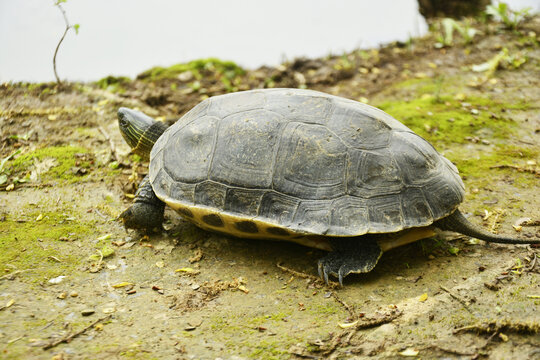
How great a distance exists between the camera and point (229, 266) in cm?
384

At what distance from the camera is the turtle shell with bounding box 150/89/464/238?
3.43 m

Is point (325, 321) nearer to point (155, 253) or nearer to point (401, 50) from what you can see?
point (155, 253)

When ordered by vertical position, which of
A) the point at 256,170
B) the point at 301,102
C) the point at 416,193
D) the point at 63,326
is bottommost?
the point at 63,326

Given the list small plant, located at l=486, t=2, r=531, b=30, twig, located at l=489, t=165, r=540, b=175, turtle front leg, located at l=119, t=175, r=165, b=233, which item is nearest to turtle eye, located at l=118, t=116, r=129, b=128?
turtle front leg, located at l=119, t=175, r=165, b=233

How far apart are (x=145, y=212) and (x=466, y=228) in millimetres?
2912

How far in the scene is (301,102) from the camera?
3967 millimetres

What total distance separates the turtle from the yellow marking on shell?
0.04 ft

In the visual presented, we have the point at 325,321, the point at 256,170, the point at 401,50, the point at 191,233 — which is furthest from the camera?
the point at 401,50

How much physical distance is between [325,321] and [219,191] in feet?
4.67

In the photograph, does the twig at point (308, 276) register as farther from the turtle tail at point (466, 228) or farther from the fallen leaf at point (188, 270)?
the turtle tail at point (466, 228)

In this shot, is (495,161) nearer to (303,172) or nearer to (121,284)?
(303,172)

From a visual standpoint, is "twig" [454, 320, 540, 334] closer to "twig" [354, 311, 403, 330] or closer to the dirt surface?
the dirt surface

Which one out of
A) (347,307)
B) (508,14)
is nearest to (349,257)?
(347,307)

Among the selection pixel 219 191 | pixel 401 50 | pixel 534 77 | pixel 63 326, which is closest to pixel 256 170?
pixel 219 191
